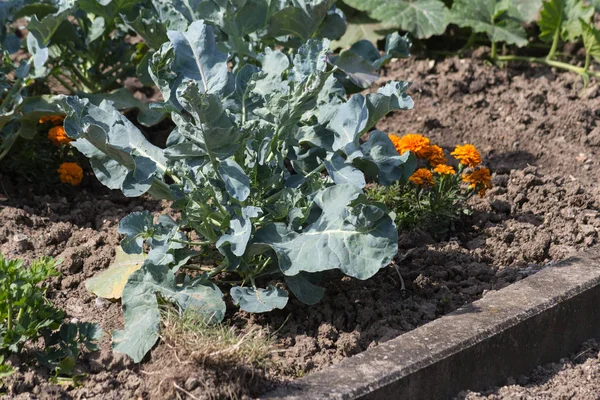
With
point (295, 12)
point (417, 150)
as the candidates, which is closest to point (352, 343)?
point (417, 150)

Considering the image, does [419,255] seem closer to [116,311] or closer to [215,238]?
[215,238]

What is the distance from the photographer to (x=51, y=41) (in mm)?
4379

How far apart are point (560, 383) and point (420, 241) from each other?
2.93 feet

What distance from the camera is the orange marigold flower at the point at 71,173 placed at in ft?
13.3

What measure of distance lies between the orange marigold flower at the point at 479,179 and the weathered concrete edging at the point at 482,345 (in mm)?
584

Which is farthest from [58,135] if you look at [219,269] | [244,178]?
[244,178]

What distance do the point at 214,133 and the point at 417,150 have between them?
1.32 m

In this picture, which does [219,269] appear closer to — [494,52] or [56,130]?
[56,130]

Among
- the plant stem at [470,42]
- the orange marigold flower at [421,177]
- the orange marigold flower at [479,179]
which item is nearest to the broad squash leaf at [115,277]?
the orange marigold flower at [421,177]

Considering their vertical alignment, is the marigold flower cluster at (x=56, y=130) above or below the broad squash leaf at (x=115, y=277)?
below

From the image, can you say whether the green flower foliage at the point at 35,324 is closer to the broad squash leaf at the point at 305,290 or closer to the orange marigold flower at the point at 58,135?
the broad squash leaf at the point at 305,290

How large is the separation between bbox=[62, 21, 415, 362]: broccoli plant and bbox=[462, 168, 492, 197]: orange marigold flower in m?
0.68

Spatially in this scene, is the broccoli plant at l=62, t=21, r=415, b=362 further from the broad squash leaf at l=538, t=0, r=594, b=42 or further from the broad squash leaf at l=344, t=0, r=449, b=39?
the broad squash leaf at l=538, t=0, r=594, b=42

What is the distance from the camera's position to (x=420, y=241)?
375 cm
